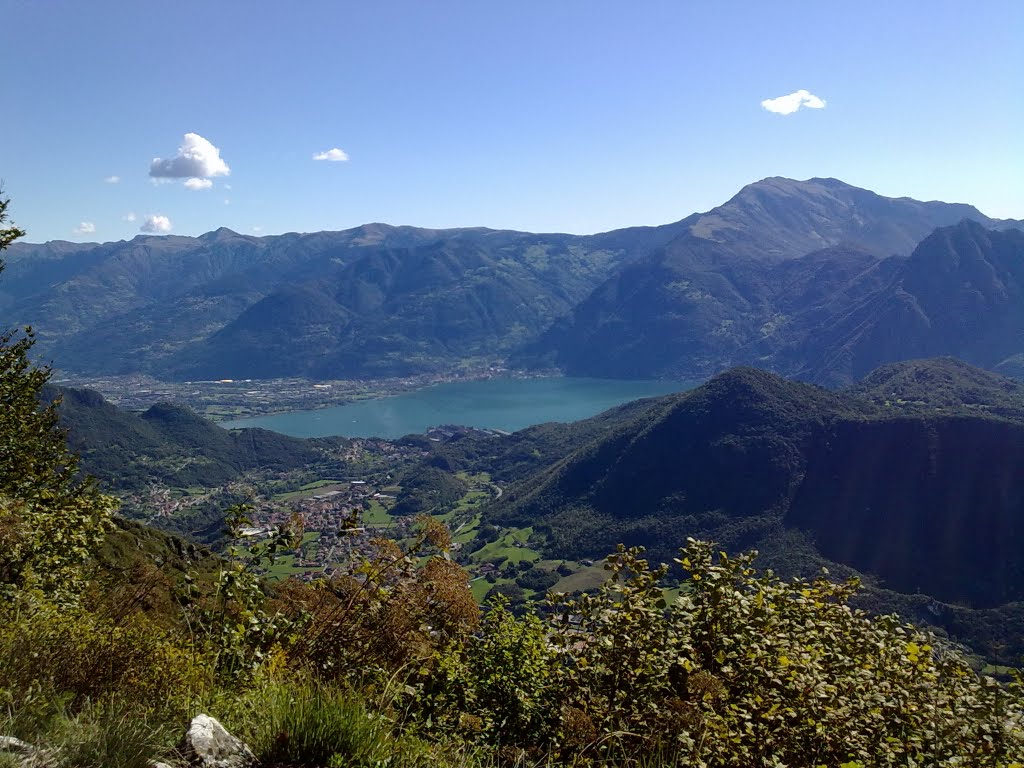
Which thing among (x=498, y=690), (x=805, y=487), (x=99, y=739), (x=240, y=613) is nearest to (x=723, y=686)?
(x=498, y=690)

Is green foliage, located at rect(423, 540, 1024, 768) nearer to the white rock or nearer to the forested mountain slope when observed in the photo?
the white rock

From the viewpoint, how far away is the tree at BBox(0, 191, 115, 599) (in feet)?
19.8

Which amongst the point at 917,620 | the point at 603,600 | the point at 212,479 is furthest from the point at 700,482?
the point at 603,600

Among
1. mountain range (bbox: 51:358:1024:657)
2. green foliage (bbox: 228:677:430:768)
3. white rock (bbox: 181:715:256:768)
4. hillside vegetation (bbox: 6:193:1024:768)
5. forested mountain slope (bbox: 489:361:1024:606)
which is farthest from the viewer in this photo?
forested mountain slope (bbox: 489:361:1024:606)

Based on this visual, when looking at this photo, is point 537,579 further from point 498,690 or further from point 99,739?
point 99,739

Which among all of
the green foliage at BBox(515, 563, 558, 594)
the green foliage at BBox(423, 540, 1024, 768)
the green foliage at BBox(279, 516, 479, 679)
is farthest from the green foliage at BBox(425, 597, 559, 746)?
the green foliage at BBox(515, 563, 558, 594)

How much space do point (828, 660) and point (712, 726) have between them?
1374 mm

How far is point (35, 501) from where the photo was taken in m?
7.81

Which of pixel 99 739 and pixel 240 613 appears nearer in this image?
pixel 99 739

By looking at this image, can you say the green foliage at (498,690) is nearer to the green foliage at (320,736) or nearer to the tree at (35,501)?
the green foliage at (320,736)

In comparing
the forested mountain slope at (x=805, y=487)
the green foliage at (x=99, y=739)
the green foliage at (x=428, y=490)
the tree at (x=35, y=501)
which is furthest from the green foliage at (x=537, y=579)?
the green foliage at (x=99, y=739)

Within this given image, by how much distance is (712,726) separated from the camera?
3768 millimetres

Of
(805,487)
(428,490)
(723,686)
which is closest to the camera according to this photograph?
(723,686)

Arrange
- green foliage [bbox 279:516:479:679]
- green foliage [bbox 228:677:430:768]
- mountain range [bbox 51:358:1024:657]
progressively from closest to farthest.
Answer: green foliage [bbox 228:677:430:768]
green foliage [bbox 279:516:479:679]
mountain range [bbox 51:358:1024:657]
